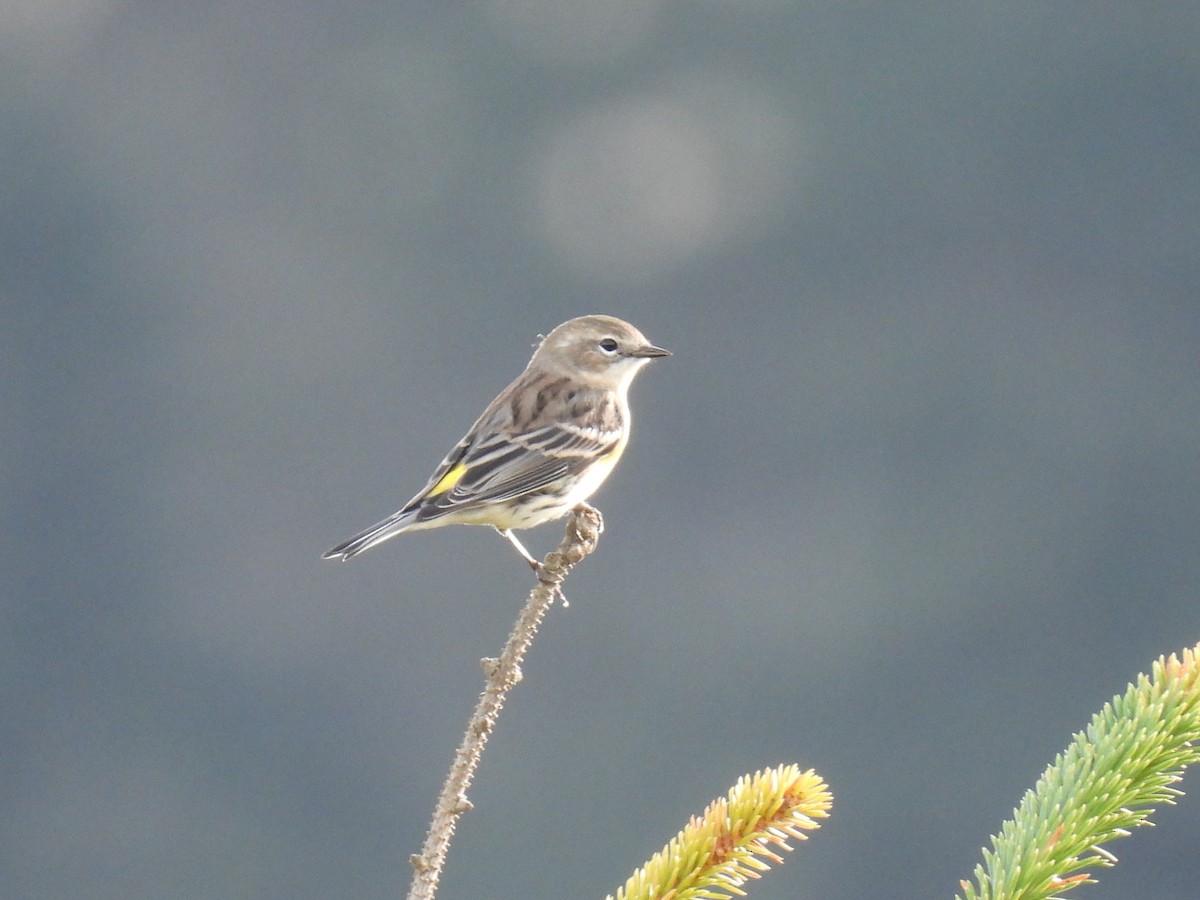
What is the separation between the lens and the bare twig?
990 millimetres

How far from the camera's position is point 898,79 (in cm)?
1841

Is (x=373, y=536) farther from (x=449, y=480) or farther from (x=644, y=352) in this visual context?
(x=644, y=352)

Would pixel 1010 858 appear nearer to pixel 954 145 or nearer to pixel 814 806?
pixel 814 806

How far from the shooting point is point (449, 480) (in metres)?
2.55

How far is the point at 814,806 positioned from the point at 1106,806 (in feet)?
0.75

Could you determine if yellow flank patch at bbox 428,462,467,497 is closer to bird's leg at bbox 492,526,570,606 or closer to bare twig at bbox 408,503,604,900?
bird's leg at bbox 492,526,570,606

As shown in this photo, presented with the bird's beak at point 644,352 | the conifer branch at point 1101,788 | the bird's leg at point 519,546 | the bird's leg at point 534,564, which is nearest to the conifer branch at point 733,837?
the conifer branch at point 1101,788

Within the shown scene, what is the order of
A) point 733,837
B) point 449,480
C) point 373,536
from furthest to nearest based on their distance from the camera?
point 449,480 < point 373,536 < point 733,837

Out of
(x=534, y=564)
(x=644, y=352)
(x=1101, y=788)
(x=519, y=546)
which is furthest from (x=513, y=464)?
(x=1101, y=788)

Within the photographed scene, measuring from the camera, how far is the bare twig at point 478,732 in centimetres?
99

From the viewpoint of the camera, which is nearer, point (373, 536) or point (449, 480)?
point (373, 536)

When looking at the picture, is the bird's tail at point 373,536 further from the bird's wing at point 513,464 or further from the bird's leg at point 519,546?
the bird's leg at point 519,546

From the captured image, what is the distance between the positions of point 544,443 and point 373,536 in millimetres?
536

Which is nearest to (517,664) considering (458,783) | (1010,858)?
(458,783)
